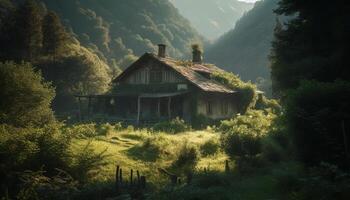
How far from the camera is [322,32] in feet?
53.8

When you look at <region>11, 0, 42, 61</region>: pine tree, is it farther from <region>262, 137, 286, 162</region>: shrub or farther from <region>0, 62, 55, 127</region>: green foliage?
<region>262, 137, 286, 162</region>: shrub

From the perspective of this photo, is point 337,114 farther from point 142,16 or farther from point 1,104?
point 142,16

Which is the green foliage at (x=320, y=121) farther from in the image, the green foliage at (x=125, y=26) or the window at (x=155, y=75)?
the green foliage at (x=125, y=26)

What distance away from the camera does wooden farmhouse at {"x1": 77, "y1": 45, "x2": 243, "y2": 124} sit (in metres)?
33.5

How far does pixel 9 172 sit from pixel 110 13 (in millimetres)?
97420

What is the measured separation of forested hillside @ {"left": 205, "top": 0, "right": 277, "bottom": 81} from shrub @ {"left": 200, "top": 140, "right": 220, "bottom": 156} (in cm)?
7471

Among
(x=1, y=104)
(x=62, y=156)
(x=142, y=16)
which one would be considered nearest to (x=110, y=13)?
(x=142, y=16)

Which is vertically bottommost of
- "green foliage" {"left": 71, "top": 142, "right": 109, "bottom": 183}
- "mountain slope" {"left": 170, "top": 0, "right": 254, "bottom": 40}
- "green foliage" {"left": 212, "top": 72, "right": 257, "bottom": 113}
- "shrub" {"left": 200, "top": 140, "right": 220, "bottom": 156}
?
"green foliage" {"left": 71, "top": 142, "right": 109, "bottom": 183}

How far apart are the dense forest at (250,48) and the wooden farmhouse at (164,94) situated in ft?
174

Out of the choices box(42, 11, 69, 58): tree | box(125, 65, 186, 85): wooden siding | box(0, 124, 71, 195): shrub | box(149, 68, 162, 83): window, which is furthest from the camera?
box(42, 11, 69, 58): tree

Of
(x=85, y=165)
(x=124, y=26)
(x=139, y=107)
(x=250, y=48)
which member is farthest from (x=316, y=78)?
(x=124, y=26)

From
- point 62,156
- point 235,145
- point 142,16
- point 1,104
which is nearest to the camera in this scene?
point 62,156

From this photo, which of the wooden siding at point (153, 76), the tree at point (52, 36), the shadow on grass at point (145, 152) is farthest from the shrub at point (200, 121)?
the tree at point (52, 36)

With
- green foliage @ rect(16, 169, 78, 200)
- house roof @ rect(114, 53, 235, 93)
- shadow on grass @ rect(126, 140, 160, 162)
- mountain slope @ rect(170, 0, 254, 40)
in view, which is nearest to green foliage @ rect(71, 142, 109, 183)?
green foliage @ rect(16, 169, 78, 200)
